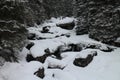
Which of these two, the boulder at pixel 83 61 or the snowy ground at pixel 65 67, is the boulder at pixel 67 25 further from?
the boulder at pixel 83 61

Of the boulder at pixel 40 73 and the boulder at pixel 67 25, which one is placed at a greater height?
the boulder at pixel 40 73

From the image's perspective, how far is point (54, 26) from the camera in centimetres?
1666

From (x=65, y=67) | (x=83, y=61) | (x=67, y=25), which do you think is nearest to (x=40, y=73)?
(x=65, y=67)

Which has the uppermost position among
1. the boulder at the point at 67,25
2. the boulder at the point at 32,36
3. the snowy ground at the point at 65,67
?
the snowy ground at the point at 65,67

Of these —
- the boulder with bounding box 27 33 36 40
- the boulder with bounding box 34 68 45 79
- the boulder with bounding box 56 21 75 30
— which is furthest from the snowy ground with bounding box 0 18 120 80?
the boulder with bounding box 56 21 75 30

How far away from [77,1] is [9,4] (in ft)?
20.6

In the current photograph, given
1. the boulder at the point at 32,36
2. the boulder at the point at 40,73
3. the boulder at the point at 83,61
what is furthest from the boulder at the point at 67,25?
the boulder at the point at 40,73

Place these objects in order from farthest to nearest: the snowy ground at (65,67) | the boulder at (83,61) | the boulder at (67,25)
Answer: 1. the boulder at (67,25)
2. the boulder at (83,61)
3. the snowy ground at (65,67)

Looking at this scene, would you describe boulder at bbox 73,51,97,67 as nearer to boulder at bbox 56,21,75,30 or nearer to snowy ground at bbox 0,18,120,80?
snowy ground at bbox 0,18,120,80

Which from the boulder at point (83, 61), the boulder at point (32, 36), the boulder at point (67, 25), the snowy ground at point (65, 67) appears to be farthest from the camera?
the boulder at point (67, 25)

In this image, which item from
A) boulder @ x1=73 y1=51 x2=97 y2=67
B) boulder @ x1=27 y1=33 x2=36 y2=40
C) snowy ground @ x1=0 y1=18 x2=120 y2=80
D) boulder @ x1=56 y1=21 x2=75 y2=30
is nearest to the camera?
snowy ground @ x1=0 y1=18 x2=120 y2=80

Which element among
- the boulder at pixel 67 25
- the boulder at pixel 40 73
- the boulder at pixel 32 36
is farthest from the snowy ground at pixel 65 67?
the boulder at pixel 67 25

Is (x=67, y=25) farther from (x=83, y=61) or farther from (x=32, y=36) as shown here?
(x=83, y=61)

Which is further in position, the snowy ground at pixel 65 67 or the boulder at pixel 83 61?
the boulder at pixel 83 61
